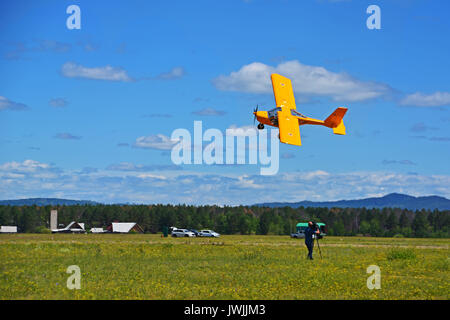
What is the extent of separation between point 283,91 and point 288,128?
8.02 meters

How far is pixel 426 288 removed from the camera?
21094 mm

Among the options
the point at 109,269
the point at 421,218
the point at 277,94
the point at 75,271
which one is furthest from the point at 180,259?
the point at 421,218

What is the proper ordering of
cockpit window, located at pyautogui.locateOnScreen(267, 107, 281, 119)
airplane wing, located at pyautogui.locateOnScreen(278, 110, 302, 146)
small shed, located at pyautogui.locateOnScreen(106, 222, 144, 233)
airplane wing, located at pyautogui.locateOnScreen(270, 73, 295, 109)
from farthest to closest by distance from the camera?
small shed, located at pyautogui.locateOnScreen(106, 222, 144, 233), airplane wing, located at pyautogui.locateOnScreen(270, 73, 295, 109), cockpit window, located at pyautogui.locateOnScreen(267, 107, 281, 119), airplane wing, located at pyautogui.locateOnScreen(278, 110, 302, 146)

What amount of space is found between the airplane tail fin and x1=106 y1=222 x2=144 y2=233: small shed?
358 feet

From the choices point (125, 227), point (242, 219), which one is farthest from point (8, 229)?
point (242, 219)

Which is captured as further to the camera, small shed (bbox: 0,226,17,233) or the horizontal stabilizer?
small shed (bbox: 0,226,17,233)

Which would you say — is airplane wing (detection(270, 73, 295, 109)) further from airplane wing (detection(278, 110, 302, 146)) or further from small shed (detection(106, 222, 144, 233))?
small shed (detection(106, 222, 144, 233))

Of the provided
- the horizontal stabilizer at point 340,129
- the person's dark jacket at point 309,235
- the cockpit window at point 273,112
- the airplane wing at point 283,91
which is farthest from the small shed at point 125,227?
the person's dark jacket at point 309,235

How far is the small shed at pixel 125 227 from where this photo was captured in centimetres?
14325

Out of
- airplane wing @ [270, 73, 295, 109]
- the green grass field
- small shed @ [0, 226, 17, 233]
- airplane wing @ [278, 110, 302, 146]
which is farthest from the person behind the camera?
small shed @ [0, 226, 17, 233]

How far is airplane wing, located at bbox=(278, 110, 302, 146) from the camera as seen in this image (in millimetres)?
32438

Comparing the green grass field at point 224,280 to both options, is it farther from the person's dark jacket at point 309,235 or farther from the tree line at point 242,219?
the tree line at point 242,219

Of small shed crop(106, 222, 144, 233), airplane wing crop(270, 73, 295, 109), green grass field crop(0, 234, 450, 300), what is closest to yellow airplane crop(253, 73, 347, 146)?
airplane wing crop(270, 73, 295, 109)
